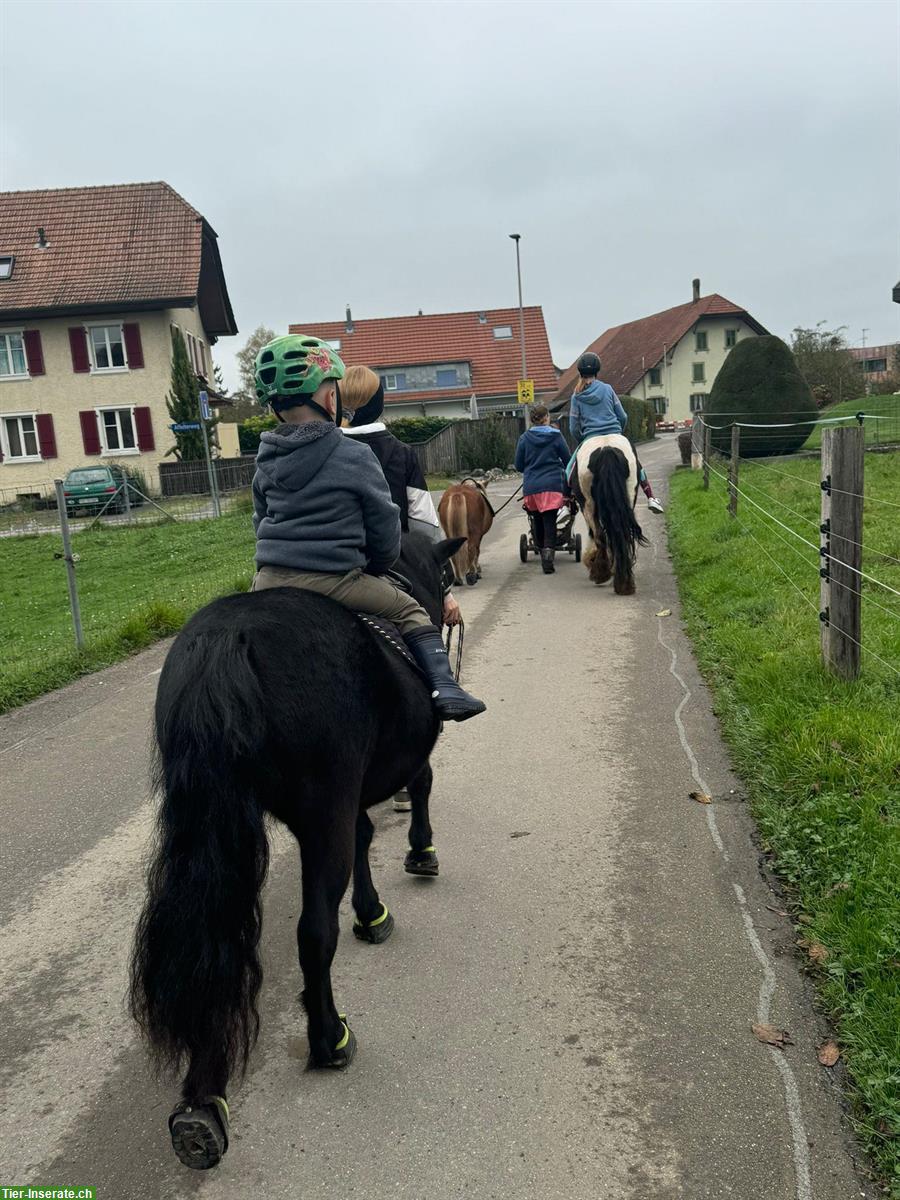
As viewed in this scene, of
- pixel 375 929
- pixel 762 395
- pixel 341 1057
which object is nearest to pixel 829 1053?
pixel 341 1057

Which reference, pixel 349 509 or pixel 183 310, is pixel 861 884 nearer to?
pixel 349 509

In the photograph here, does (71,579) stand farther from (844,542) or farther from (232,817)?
(232,817)

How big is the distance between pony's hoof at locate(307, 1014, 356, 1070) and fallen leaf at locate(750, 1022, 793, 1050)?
130cm

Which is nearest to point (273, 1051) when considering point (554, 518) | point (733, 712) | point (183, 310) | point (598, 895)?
point (598, 895)

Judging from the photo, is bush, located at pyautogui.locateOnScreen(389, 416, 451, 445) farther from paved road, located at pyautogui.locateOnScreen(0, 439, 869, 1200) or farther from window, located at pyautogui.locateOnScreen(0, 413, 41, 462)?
paved road, located at pyautogui.locateOnScreen(0, 439, 869, 1200)

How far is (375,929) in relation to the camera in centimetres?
383

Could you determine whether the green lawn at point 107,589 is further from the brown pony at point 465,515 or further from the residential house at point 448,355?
the residential house at point 448,355

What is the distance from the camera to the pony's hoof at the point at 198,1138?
2516 mm

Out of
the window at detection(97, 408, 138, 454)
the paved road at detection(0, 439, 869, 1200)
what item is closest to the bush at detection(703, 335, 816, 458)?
the paved road at detection(0, 439, 869, 1200)

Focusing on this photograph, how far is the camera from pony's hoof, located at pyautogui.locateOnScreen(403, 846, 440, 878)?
173 inches

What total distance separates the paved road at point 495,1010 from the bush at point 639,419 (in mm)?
42379

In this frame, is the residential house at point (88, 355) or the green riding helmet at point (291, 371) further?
the residential house at point (88, 355)

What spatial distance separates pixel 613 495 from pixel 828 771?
593 cm

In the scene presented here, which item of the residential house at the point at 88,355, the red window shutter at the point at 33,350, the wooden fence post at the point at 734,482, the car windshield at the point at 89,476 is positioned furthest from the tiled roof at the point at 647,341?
the wooden fence post at the point at 734,482
